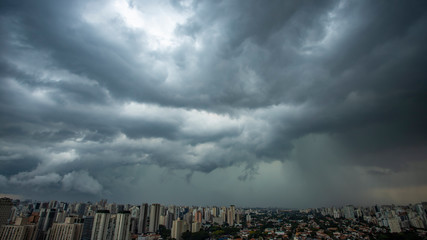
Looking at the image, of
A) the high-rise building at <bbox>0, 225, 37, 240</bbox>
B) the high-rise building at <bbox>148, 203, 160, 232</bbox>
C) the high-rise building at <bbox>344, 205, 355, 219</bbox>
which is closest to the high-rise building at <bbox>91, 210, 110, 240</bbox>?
the high-rise building at <bbox>0, 225, 37, 240</bbox>

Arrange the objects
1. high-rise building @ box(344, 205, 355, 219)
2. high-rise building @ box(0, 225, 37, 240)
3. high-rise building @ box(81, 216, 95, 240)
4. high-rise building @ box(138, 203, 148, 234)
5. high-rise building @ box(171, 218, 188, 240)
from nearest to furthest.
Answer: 1. high-rise building @ box(0, 225, 37, 240)
2. high-rise building @ box(81, 216, 95, 240)
3. high-rise building @ box(171, 218, 188, 240)
4. high-rise building @ box(138, 203, 148, 234)
5. high-rise building @ box(344, 205, 355, 219)

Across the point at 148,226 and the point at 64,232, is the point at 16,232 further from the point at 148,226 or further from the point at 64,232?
the point at 148,226

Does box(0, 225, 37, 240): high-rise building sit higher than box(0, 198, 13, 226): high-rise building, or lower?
lower

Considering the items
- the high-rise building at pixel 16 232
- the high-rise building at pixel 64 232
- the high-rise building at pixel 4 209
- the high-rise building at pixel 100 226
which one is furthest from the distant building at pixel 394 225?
the high-rise building at pixel 4 209

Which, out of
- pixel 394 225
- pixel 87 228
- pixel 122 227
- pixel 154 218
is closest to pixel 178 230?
pixel 154 218

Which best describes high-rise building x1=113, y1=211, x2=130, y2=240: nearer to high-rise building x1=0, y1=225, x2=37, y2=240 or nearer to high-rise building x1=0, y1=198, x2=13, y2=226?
high-rise building x1=0, y1=225, x2=37, y2=240

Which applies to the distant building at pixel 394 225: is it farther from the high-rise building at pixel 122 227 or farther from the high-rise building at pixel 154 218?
the high-rise building at pixel 154 218

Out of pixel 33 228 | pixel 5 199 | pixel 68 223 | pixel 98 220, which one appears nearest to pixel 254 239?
pixel 98 220
